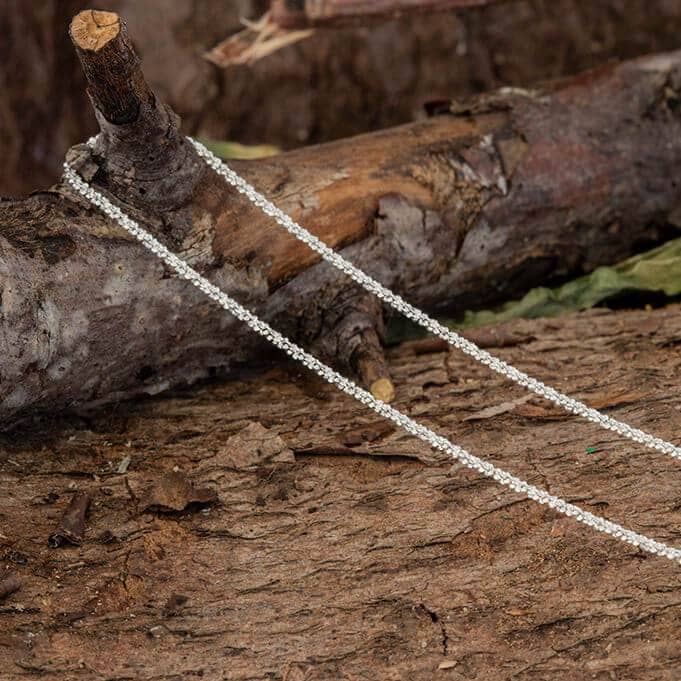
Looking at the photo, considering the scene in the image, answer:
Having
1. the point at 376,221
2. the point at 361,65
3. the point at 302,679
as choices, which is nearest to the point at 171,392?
the point at 376,221

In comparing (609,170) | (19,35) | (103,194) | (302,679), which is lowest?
(302,679)

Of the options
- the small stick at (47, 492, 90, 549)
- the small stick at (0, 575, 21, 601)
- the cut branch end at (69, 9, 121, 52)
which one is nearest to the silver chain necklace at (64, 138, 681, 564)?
the cut branch end at (69, 9, 121, 52)

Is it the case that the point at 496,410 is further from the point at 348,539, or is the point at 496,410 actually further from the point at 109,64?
the point at 109,64

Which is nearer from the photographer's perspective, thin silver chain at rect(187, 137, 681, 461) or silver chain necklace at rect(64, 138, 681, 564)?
silver chain necklace at rect(64, 138, 681, 564)

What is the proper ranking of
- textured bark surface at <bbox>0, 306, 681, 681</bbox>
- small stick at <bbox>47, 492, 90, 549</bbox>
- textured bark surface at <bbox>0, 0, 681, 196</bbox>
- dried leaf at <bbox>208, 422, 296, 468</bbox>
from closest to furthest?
textured bark surface at <bbox>0, 306, 681, 681</bbox>
small stick at <bbox>47, 492, 90, 549</bbox>
dried leaf at <bbox>208, 422, 296, 468</bbox>
textured bark surface at <bbox>0, 0, 681, 196</bbox>

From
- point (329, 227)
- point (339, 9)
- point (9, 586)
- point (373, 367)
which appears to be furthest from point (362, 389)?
point (339, 9)

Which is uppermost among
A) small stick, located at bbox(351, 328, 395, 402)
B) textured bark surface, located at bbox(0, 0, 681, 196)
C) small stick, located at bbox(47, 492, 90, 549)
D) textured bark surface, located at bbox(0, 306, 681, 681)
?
textured bark surface, located at bbox(0, 0, 681, 196)

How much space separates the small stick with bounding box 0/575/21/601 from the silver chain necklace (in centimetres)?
57

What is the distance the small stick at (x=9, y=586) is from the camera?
4.83 feet

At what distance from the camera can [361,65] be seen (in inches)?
129

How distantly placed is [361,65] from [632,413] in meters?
1.82

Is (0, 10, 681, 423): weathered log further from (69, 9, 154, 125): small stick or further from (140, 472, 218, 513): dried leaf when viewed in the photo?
(140, 472, 218, 513): dried leaf

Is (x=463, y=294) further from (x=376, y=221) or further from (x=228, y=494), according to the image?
(x=228, y=494)

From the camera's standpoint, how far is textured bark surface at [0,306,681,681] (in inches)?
55.5
